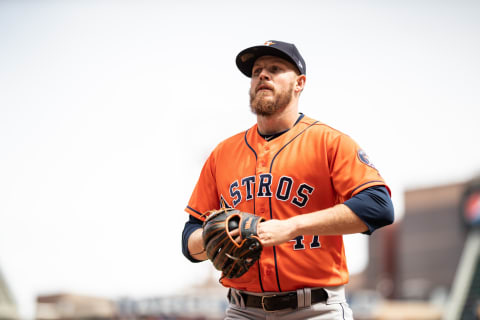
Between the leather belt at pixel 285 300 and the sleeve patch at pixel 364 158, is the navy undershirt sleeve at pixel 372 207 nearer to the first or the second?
the sleeve patch at pixel 364 158

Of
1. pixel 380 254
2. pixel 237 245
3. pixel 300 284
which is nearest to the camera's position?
pixel 237 245

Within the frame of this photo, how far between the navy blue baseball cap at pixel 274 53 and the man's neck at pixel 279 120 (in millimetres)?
270

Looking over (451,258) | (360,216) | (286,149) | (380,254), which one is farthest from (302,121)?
(380,254)

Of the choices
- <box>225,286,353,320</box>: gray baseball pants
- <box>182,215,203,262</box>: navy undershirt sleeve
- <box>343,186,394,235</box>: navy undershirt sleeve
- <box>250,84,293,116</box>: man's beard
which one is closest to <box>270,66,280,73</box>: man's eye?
<box>250,84,293,116</box>: man's beard

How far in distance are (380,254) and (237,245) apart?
56.9 meters

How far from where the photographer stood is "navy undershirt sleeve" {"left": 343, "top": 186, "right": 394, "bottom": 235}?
270 centimetres

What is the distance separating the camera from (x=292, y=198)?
2982 millimetres

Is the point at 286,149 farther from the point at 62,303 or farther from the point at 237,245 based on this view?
the point at 62,303

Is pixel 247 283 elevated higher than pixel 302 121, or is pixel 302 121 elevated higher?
pixel 302 121

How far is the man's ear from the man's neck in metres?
0.12

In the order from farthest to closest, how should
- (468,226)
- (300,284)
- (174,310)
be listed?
(174,310) < (468,226) < (300,284)

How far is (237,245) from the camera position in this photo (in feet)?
8.48

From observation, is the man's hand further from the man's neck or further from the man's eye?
the man's eye

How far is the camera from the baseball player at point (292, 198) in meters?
2.73
